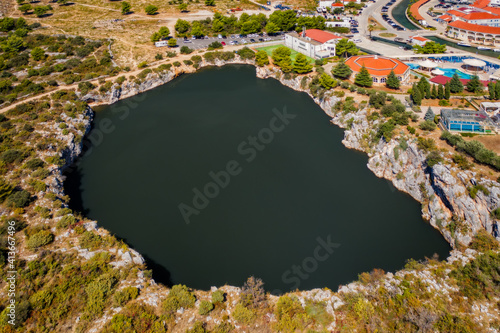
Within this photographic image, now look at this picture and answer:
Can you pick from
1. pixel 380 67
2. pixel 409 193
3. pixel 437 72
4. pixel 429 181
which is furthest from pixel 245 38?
pixel 429 181

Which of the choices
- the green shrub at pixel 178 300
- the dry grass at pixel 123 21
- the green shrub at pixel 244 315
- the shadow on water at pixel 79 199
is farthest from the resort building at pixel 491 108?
the dry grass at pixel 123 21

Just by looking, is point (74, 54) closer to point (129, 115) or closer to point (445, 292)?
point (129, 115)

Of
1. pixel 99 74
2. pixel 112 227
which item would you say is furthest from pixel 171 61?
pixel 112 227

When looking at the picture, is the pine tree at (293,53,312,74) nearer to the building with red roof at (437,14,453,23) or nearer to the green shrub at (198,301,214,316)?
the green shrub at (198,301,214,316)

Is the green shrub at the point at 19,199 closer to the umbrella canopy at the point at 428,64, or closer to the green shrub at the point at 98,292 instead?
the green shrub at the point at 98,292

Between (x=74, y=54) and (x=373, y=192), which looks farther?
(x=74, y=54)

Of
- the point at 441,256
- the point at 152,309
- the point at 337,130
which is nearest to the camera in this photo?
the point at 152,309

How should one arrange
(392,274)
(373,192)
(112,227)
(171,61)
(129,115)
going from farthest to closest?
(171,61) → (129,115) → (373,192) → (112,227) → (392,274)
